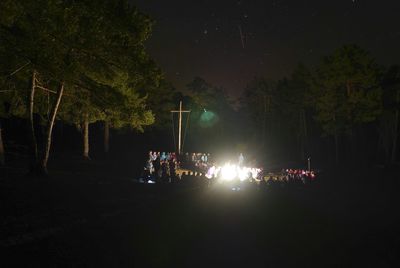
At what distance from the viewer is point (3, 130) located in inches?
1507

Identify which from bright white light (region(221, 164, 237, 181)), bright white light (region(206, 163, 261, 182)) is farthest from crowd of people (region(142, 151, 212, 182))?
bright white light (region(221, 164, 237, 181))

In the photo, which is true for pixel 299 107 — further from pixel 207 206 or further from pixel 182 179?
pixel 207 206

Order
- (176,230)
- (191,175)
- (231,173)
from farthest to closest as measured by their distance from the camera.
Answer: (231,173), (191,175), (176,230)

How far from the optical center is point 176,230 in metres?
9.96

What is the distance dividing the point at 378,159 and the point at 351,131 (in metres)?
A: 7.92

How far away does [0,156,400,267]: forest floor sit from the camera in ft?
24.9

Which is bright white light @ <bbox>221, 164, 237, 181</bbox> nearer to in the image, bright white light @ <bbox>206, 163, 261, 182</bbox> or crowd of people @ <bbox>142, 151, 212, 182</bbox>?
bright white light @ <bbox>206, 163, 261, 182</bbox>

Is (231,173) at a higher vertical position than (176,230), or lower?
higher

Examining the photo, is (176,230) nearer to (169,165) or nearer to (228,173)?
(169,165)

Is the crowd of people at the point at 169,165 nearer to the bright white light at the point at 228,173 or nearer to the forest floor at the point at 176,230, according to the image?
the bright white light at the point at 228,173

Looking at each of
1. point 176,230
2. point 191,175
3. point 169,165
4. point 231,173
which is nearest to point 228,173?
point 231,173

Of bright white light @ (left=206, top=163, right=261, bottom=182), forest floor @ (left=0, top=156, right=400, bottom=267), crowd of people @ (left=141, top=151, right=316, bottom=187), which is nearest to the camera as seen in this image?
forest floor @ (left=0, top=156, right=400, bottom=267)

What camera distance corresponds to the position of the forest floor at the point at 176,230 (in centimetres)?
760

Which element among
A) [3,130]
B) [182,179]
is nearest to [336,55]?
[182,179]
